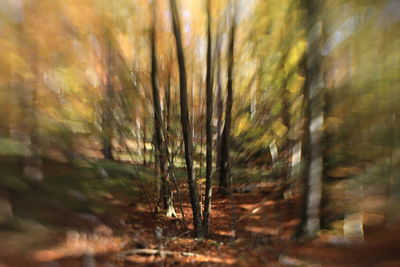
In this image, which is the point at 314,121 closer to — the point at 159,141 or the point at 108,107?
the point at 159,141

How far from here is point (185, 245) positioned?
14.9 feet

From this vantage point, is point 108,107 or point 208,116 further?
point 108,107

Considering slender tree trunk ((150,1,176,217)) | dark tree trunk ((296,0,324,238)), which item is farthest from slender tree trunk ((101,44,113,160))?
dark tree trunk ((296,0,324,238))

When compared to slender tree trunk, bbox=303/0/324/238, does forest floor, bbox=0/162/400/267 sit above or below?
below

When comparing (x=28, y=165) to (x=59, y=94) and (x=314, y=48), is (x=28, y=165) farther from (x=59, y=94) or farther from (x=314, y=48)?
(x=314, y=48)

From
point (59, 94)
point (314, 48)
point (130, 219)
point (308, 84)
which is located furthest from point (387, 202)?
point (59, 94)

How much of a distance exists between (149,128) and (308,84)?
349cm

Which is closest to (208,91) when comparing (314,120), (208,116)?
(208,116)

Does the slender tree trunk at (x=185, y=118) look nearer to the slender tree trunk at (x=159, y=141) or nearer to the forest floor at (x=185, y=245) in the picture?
the forest floor at (x=185, y=245)

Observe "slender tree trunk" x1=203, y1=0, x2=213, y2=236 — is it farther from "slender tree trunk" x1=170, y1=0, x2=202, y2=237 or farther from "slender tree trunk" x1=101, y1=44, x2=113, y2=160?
"slender tree trunk" x1=101, y1=44, x2=113, y2=160

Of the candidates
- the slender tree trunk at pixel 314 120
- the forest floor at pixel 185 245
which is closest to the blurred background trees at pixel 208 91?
the slender tree trunk at pixel 314 120

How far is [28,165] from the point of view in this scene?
6.47m

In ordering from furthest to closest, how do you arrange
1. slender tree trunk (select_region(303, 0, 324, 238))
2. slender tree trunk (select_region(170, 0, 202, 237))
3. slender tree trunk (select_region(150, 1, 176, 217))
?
slender tree trunk (select_region(150, 1, 176, 217)) → slender tree trunk (select_region(170, 0, 202, 237)) → slender tree trunk (select_region(303, 0, 324, 238))

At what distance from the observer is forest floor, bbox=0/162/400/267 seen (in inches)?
145
